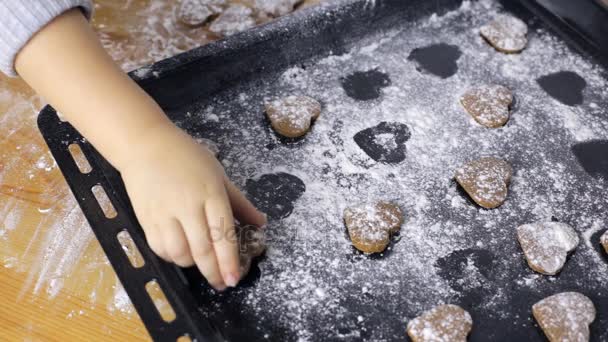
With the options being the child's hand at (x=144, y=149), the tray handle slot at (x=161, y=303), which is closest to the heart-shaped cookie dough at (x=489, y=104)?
the child's hand at (x=144, y=149)

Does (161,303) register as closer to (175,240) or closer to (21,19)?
(175,240)

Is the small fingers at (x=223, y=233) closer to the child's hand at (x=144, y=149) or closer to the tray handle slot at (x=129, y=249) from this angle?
the child's hand at (x=144, y=149)

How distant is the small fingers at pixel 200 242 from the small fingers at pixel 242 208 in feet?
0.22

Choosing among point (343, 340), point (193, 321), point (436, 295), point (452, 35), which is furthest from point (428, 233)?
point (452, 35)

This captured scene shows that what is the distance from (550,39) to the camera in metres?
1.14

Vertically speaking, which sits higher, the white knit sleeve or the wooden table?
the white knit sleeve

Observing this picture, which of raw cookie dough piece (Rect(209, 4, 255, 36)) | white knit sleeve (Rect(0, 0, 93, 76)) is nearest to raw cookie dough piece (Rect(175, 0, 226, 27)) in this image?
raw cookie dough piece (Rect(209, 4, 255, 36))

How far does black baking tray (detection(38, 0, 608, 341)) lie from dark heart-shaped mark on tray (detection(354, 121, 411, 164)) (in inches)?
7.8

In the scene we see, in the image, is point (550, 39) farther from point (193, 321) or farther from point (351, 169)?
point (193, 321)

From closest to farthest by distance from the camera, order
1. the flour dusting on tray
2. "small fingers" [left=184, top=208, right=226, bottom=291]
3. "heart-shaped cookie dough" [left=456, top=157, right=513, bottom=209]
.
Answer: "small fingers" [left=184, top=208, right=226, bottom=291]
the flour dusting on tray
"heart-shaped cookie dough" [left=456, top=157, right=513, bottom=209]

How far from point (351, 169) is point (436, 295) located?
0.24 m

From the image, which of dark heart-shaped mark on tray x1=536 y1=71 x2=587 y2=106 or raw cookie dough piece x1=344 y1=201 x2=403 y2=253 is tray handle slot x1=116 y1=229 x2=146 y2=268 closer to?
raw cookie dough piece x1=344 y1=201 x2=403 y2=253

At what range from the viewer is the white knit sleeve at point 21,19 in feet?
2.26

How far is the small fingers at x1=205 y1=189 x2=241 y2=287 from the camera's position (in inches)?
27.0
